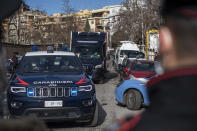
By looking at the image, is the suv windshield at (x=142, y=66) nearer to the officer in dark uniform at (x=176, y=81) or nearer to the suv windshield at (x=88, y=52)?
the suv windshield at (x=88, y=52)

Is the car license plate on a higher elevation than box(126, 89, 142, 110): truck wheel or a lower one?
higher

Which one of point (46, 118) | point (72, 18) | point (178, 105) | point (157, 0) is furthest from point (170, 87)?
point (72, 18)

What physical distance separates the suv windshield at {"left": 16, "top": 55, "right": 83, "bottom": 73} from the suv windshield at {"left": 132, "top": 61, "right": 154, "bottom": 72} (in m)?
5.09

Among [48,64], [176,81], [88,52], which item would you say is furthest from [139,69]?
→ [176,81]

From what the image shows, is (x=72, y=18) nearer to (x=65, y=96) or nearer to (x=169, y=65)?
(x=65, y=96)

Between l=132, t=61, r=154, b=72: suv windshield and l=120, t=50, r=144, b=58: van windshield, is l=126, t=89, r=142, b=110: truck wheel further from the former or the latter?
l=120, t=50, r=144, b=58: van windshield

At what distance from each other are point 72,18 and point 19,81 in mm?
43898

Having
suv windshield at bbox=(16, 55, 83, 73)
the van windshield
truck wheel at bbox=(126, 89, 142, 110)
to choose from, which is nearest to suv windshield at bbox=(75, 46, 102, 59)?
the van windshield

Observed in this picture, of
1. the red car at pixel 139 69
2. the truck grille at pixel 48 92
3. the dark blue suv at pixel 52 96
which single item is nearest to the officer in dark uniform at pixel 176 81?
the dark blue suv at pixel 52 96

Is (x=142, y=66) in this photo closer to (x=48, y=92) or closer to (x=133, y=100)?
(x=133, y=100)

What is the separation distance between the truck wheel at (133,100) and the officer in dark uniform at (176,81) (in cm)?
805

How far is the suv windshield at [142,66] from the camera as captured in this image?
12.7 metres

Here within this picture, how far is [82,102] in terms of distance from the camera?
6.68 m

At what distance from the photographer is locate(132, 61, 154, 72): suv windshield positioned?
12688mm
